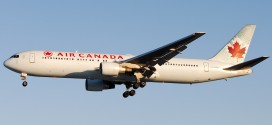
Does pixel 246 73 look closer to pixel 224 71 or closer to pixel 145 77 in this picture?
pixel 224 71

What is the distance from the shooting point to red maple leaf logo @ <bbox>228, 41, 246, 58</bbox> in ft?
203

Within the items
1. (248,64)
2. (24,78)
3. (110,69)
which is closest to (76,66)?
(110,69)

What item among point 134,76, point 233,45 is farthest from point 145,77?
point 233,45

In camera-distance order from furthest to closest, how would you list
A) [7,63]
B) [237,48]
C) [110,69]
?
[237,48] → [7,63] → [110,69]

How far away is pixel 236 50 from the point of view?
6212cm

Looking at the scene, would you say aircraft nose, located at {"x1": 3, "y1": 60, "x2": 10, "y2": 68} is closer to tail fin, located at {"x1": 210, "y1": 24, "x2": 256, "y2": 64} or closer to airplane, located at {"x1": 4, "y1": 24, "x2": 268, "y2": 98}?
airplane, located at {"x1": 4, "y1": 24, "x2": 268, "y2": 98}

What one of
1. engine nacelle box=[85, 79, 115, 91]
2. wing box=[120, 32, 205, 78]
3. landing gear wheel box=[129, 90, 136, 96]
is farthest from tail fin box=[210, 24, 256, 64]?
engine nacelle box=[85, 79, 115, 91]

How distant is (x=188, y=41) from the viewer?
48188 mm

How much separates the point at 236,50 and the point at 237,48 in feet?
1.12

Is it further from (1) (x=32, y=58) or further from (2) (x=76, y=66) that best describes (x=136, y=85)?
(1) (x=32, y=58)

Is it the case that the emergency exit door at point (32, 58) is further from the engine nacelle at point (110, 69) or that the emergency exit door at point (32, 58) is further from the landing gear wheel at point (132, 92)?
the landing gear wheel at point (132, 92)

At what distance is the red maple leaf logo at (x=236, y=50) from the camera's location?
61.8 meters

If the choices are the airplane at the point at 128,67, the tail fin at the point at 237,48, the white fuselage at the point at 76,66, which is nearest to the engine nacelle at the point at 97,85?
the airplane at the point at 128,67

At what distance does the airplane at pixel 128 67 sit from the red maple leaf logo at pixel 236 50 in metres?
3.56
